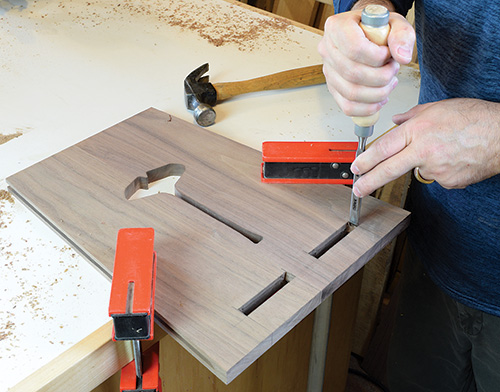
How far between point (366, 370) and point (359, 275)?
0.66 meters

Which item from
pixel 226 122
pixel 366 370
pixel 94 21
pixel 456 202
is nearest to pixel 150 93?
pixel 226 122

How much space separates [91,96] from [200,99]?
25cm

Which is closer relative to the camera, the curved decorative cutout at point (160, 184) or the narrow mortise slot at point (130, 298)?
the narrow mortise slot at point (130, 298)

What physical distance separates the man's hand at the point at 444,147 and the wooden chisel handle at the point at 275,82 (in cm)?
46

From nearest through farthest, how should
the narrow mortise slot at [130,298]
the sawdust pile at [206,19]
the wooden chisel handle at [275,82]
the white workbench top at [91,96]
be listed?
the narrow mortise slot at [130,298] < the white workbench top at [91,96] < the wooden chisel handle at [275,82] < the sawdust pile at [206,19]

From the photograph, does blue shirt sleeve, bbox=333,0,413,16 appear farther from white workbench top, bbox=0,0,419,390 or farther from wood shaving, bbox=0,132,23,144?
wood shaving, bbox=0,132,23,144

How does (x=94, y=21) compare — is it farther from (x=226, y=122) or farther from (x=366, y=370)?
(x=366, y=370)

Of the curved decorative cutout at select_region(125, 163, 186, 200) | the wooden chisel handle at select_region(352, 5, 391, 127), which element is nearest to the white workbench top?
the curved decorative cutout at select_region(125, 163, 186, 200)

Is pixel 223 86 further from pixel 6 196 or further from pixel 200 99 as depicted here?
pixel 6 196

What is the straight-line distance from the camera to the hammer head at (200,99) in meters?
1.07

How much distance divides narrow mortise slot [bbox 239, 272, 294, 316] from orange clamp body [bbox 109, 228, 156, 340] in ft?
0.42

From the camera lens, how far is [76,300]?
0.71 meters

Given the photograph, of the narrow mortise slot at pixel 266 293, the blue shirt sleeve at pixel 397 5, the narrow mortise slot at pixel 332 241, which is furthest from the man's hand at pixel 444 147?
the blue shirt sleeve at pixel 397 5

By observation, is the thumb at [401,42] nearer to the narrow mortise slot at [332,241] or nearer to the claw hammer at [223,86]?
the narrow mortise slot at [332,241]
